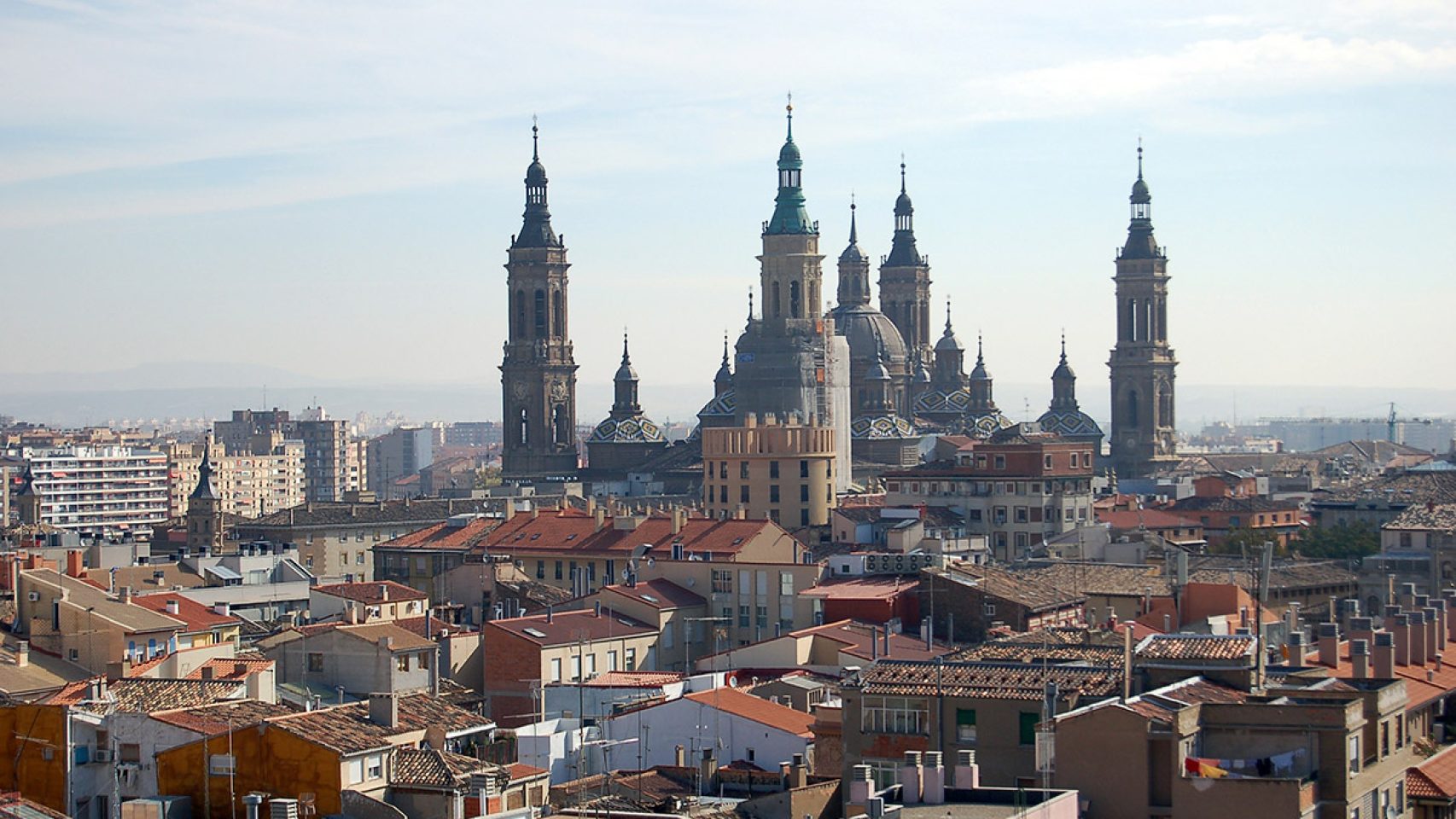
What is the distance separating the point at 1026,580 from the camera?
51125 mm

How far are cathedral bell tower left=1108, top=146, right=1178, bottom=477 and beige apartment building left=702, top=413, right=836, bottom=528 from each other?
164ft

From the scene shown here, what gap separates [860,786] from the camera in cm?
2411

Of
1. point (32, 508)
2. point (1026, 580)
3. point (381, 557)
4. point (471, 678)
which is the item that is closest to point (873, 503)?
point (381, 557)

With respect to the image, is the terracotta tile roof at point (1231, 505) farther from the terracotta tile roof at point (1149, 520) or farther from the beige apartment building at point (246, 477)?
the beige apartment building at point (246, 477)

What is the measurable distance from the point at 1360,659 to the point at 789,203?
75.9m

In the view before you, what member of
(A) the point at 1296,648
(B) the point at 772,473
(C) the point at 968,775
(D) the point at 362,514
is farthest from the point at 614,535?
(C) the point at 968,775

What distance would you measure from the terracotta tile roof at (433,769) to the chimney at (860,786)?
4.22 meters

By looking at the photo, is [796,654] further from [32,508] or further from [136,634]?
[32,508]

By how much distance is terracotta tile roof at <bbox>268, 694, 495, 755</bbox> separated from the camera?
26203mm

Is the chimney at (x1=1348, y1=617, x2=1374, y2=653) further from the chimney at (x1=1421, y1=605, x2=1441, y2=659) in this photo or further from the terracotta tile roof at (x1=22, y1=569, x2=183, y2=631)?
the terracotta tile roof at (x1=22, y1=569, x2=183, y2=631)

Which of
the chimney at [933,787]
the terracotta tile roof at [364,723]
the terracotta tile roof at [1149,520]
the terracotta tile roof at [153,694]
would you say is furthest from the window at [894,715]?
the terracotta tile roof at [1149,520]

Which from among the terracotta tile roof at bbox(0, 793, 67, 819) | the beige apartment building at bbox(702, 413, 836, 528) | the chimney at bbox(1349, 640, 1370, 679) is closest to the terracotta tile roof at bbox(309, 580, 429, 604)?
the beige apartment building at bbox(702, 413, 836, 528)

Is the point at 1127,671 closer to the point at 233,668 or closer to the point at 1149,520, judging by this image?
the point at 233,668

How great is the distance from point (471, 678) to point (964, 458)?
36.5 m
